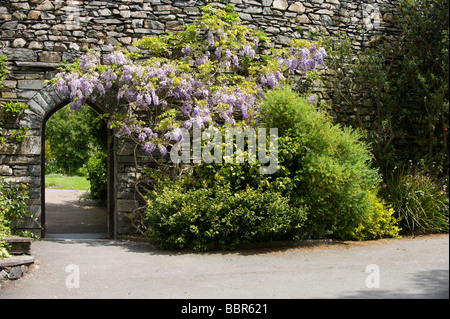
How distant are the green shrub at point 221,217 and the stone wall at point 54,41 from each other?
53.1 inches

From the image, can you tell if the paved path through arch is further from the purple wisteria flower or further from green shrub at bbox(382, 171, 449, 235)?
green shrub at bbox(382, 171, 449, 235)

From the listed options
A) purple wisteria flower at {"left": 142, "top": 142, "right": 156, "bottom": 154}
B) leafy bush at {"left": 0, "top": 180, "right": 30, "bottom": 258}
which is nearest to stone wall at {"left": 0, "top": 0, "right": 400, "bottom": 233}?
leafy bush at {"left": 0, "top": 180, "right": 30, "bottom": 258}

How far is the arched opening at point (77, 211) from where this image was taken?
7434mm

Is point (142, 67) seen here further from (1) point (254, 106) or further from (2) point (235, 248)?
(2) point (235, 248)

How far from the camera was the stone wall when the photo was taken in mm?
7191

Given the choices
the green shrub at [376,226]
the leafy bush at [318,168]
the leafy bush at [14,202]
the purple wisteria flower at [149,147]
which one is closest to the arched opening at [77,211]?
the leafy bush at [14,202]

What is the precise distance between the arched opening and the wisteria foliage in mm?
633

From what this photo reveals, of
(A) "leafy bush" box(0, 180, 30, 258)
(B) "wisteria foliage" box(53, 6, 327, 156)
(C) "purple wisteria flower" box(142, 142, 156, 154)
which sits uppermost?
(B) "wisteria foliage" box(53, 6, 327, 156)

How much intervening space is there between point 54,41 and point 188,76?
2.14m

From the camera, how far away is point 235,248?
250 inches

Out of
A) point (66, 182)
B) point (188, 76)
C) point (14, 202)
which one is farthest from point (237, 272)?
point (66, 182)

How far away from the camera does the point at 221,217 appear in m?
6.26

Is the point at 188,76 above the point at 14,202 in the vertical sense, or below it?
above

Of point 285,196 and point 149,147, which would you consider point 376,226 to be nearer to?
point 285,196
